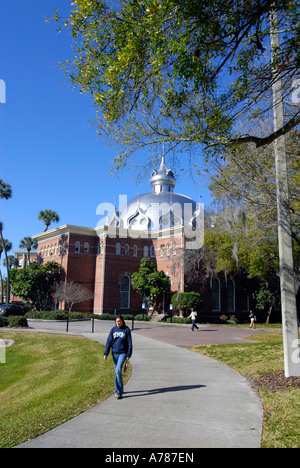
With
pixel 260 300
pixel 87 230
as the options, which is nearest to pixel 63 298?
pixel 87 230

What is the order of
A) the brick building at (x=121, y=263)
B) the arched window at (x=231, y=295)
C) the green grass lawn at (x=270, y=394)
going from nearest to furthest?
the green grass lawn at (x=270, y=394) → the brick building at (x=121, y=263) → the arched window at (x=231, y=295)

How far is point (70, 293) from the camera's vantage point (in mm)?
37281

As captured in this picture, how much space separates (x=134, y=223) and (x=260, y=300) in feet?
62.7

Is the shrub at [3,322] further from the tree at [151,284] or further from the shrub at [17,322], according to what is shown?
the tree at [151,284]

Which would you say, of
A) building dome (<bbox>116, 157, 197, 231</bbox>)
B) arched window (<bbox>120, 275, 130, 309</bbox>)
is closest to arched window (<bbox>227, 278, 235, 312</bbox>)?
building dome (<bbox>116, 157, 197, 231</bbox>)

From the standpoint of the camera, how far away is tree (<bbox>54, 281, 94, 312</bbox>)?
37094mm

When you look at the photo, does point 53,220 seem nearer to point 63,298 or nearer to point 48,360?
point 63,298

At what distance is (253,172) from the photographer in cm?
1295

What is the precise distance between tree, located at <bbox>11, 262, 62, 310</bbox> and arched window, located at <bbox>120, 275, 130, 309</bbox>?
6.94m

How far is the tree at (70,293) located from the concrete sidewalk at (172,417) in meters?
28.9

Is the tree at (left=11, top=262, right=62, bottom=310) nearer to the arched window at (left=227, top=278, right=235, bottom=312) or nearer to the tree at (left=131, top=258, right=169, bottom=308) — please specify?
the tree at (left=131, top=258, right=169, bottom=308)

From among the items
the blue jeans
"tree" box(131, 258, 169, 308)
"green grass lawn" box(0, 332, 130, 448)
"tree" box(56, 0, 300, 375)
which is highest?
"tree" box(56, 0, 300, 375)

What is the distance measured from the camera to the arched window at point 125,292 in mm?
40719

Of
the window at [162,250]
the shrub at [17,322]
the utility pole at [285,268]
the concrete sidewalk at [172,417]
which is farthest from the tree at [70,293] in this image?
the utility pole at [285,268]
